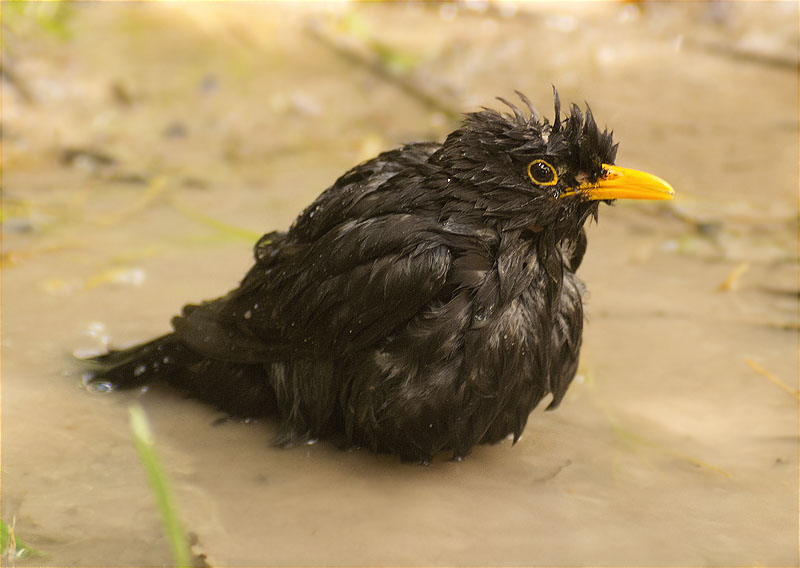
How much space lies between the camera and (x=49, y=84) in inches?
241

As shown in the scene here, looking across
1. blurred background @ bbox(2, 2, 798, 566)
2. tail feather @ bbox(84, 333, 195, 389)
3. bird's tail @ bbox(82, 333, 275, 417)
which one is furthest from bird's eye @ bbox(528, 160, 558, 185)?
tail feather @ bbox(84, 333, 195, 389)

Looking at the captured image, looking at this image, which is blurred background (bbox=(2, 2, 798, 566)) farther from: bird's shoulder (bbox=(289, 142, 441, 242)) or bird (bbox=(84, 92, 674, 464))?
bird's shoulder (bbox=(289, 142, 441, 242))

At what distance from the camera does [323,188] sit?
212 inches

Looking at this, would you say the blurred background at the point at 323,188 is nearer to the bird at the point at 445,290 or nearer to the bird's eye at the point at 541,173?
the bird at the point at 445,290

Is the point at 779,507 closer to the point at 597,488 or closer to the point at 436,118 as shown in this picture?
the point at 597,488

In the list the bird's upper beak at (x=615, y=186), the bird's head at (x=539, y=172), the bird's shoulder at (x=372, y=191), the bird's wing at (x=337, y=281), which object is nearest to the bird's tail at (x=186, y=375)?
the bird's wing at (x=337, y=281)

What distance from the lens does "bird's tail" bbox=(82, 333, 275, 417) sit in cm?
313

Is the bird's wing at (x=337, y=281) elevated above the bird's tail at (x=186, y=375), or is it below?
above

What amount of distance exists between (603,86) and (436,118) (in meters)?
1.32

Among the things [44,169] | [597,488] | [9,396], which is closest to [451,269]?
[597,488]

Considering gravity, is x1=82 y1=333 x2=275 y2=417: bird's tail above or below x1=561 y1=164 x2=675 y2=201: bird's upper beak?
below

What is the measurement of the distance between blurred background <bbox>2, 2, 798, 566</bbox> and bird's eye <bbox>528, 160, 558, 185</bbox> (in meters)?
0.98

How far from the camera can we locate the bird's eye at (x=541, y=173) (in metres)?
2.69

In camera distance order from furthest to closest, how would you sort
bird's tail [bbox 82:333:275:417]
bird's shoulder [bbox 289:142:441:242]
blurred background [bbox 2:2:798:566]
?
1. bird's tail [bbox 82:333:275:417]
2. bird's shoulder [bbox 289:142:441:242]
3. blurred background [bbox 2:2:798:566]
